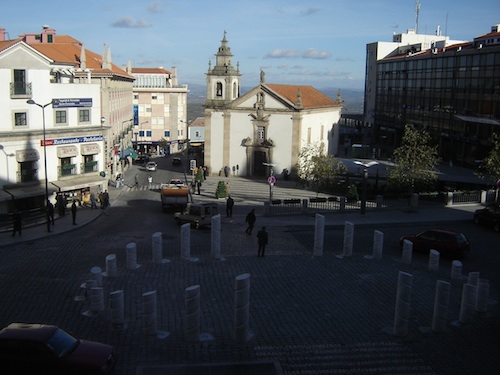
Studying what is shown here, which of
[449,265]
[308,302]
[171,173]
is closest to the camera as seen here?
[308,302]

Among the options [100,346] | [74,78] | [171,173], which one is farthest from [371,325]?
[171,173]

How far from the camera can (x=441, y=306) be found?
1473cm

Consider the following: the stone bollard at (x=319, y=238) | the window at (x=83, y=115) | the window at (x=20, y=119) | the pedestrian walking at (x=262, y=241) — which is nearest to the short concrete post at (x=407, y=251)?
the stone bollard at (x=319, y=238)

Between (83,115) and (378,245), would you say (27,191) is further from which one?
(378,245)

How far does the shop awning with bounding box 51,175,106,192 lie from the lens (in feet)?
115

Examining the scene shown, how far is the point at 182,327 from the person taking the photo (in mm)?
14562

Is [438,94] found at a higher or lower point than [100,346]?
higher

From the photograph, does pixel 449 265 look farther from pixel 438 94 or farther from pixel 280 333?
pixel 438 94

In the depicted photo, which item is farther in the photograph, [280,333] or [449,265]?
[449,265]

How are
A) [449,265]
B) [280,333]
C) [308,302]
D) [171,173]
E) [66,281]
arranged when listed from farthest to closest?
[171,173]
[449,265]
[66,281]
[308,302]
[280,333]

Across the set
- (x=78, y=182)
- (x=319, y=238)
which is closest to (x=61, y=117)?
(x=78, y=182)

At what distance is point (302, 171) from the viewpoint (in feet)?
154

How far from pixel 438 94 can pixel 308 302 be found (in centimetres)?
5433

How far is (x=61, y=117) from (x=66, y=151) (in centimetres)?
224
